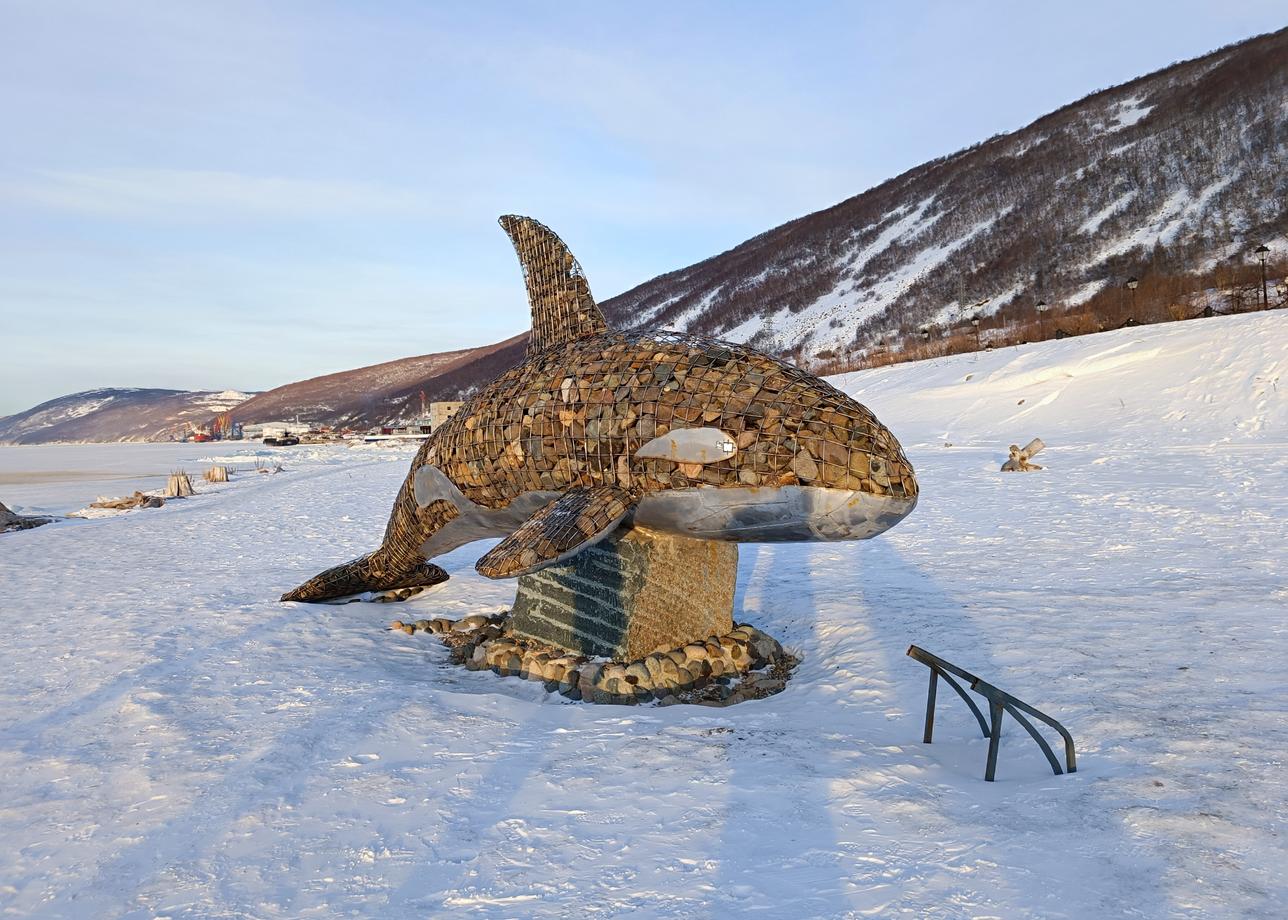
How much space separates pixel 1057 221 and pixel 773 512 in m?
59.8

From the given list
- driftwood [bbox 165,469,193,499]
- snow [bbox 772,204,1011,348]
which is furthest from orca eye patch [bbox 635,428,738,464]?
snow [bbox 772,204,1011,348]

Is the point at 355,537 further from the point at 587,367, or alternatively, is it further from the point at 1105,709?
the point at 1105,709

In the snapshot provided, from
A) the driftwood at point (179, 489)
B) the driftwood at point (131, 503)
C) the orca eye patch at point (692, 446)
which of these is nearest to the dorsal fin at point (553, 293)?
the orca eye patch at point (692, 446)

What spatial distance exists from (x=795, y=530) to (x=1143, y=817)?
215cm

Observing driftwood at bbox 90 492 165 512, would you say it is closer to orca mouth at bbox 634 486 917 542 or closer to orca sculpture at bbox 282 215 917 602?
orca sculpture at bbox 282 215 917 602

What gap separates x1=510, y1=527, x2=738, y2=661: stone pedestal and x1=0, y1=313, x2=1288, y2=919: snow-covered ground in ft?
2.11

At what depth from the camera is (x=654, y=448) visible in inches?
194

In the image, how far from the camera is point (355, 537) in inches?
496

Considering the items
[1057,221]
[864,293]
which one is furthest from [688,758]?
[1057,221]

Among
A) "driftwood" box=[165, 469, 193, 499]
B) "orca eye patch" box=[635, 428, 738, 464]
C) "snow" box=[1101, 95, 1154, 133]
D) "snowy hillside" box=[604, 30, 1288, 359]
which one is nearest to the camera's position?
"orca eye patch" box=[635, 428, 738, 464]

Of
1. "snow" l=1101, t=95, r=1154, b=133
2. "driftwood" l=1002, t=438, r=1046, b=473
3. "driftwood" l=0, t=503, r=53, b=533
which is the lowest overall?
"driftwood" l=1002, t=438, r=1046, b=473

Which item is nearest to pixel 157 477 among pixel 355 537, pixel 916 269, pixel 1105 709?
pixel 355 537

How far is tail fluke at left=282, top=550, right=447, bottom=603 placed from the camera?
7746mm

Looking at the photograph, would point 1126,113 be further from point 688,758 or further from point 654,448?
point 688,758
